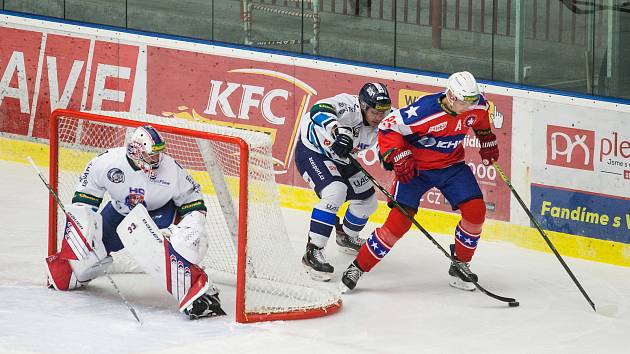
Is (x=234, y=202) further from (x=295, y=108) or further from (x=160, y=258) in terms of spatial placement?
(x=295, y=108)

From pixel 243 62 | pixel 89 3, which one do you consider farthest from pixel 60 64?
pixel 243 62

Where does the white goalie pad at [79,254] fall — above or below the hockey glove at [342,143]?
below

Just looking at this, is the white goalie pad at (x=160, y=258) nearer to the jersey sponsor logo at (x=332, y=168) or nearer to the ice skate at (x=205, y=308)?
the ice skate at (x=205, y=308)

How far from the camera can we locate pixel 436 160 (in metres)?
7.34

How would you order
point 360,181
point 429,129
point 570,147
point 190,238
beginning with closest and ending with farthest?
point 190,238 < point 429,129 < point 360,181 < point 570,147

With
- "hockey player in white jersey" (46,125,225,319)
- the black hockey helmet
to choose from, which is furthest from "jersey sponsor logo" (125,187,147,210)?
the black hockey helmet

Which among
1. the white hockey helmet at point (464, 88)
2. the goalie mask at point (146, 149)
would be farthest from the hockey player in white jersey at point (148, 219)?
the white hockey helmet at point (464, 88)

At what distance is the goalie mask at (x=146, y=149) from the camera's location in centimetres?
670

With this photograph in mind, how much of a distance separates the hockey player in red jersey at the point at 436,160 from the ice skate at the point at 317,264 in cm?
25

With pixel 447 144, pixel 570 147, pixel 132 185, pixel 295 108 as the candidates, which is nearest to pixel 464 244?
pixel 447 144

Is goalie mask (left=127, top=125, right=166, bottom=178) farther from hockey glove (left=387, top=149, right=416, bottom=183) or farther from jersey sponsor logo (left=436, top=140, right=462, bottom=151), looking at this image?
jersey sponsor logo (left=436, top=140, right=462, bottom=151)

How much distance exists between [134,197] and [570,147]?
2.59 m

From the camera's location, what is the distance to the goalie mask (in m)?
6.70

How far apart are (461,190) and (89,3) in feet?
12.4
